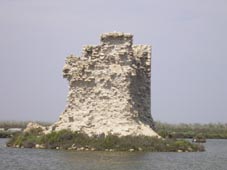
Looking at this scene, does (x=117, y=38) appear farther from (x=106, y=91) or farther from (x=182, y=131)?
(x=182, y=131)

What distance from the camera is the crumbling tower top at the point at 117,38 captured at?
42.8m

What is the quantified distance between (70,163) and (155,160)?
5.09 m

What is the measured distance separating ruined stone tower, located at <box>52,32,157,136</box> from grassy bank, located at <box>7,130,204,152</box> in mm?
604

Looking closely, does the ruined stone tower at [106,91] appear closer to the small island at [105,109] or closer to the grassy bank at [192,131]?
the small island at [105,109]

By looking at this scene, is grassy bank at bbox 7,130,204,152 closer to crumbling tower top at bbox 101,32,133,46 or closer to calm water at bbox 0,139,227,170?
calm water at bbox 0,139,227,170

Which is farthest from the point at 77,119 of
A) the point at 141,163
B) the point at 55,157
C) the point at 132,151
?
the point at 141,163

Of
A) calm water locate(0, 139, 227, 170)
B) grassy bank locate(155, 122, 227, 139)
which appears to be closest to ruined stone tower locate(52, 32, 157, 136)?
calm water locate(0, 139, 227, 170)

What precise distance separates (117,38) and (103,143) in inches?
268

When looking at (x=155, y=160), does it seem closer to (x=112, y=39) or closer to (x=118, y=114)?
(x=118, y=114)

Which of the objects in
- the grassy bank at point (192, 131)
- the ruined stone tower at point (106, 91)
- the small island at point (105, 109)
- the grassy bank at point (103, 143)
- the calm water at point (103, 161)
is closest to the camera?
the calm water at point (103, 161)

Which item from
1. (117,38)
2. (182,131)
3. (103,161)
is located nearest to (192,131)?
(182,131)

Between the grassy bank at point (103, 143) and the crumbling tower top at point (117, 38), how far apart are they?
604 centimetres

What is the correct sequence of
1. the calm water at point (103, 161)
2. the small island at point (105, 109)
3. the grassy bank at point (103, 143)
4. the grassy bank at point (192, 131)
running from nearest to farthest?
the calm water at point (103, 161)
the grassy bank at point (103, 143)
the small island at point (105, 109)
the grassy bank at point (192, 131)

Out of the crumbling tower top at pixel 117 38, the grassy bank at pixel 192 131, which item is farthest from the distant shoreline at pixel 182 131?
the crumbling tower top at pixel 117 38
